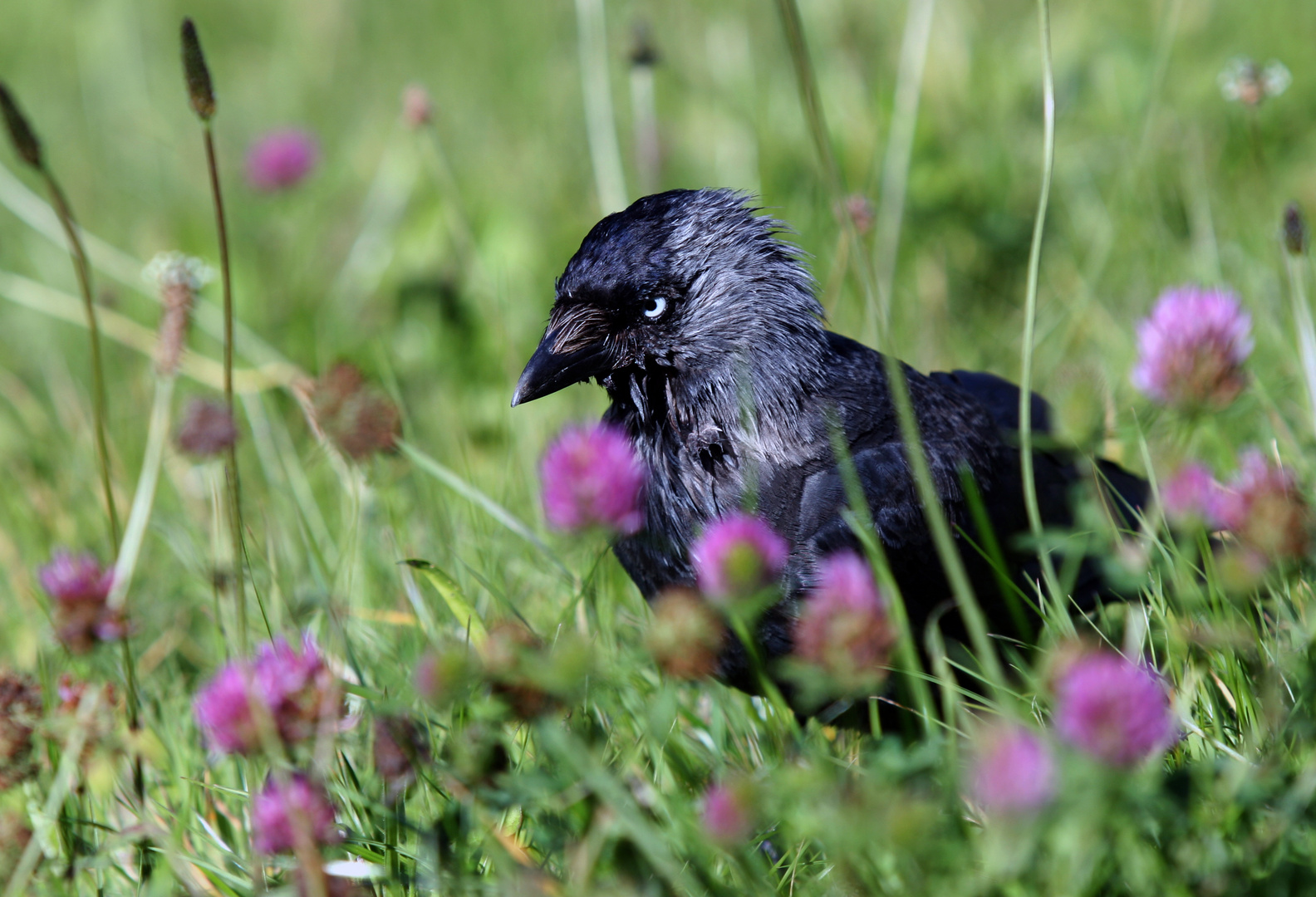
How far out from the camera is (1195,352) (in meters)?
1.45

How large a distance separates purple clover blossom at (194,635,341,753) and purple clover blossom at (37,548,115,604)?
0.32 meters

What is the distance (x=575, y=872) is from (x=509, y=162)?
503 centimetres

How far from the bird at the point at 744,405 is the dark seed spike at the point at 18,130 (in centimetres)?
108

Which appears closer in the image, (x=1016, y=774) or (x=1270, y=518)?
(x=1016, y=774)

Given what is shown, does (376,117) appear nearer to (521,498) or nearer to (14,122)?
(521,498)

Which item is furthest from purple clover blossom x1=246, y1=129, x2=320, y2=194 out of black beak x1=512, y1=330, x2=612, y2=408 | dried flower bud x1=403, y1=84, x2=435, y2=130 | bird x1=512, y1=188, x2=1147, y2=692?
black beak x1=512, y1=330, x2=612, y2=408

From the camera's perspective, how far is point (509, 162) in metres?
5.90

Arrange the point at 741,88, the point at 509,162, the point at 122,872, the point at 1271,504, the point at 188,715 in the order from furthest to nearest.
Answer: the point at 509,162, the point at 741,88, the point at 188,715, the point at 122,872, the point at 1271,504

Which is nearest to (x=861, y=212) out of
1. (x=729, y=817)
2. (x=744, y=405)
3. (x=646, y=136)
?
(x=744, y=405)

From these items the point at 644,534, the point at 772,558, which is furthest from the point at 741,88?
the point at 772,558

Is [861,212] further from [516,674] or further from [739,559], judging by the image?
[516,674]

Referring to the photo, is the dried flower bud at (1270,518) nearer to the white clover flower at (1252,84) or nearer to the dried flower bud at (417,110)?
the white clover flower at (1252,84)

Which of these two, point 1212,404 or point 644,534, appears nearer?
point 1212,404

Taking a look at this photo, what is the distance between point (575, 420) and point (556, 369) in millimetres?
884
